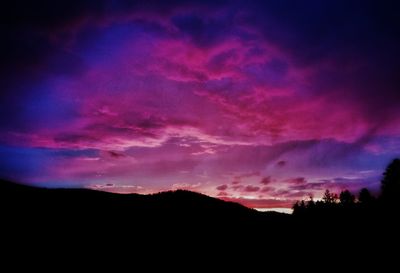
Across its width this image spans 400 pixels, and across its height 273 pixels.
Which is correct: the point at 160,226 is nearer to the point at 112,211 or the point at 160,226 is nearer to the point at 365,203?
the point at 112,211

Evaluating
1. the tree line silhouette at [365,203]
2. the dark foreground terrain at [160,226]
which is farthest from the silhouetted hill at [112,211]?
the tree line silhouette at [365,203]

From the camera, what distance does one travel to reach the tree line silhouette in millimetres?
46906

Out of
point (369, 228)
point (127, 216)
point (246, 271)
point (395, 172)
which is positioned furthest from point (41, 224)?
point (395, 172)

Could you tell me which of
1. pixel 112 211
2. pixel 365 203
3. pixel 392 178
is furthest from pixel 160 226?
pixel 392 178

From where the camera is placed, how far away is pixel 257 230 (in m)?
36.8

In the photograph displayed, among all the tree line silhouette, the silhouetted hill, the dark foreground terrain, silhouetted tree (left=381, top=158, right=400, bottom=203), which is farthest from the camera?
silhouetted tree (left=381, top=158, right=400, bottom=203)

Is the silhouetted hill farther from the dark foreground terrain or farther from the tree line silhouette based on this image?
the tree line silhouette

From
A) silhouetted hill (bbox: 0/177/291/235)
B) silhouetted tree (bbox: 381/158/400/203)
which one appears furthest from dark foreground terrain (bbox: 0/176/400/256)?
silhouetted tree (bbox: 381/158/400/203)

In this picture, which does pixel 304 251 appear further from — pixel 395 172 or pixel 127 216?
pixel 395 172

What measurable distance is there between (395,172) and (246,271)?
2521 inches

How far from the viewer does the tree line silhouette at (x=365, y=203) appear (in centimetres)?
4691

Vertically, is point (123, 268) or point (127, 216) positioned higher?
point (127, 216)

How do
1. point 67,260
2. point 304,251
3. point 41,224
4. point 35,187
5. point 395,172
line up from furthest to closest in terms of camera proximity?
point 395,172 → point 35,187 → point 304,251 → point 41,224 → point 67,260

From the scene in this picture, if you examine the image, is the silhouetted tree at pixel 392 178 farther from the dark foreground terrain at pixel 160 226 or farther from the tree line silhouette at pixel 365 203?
the dark foreground terrain at pixel 160 226
